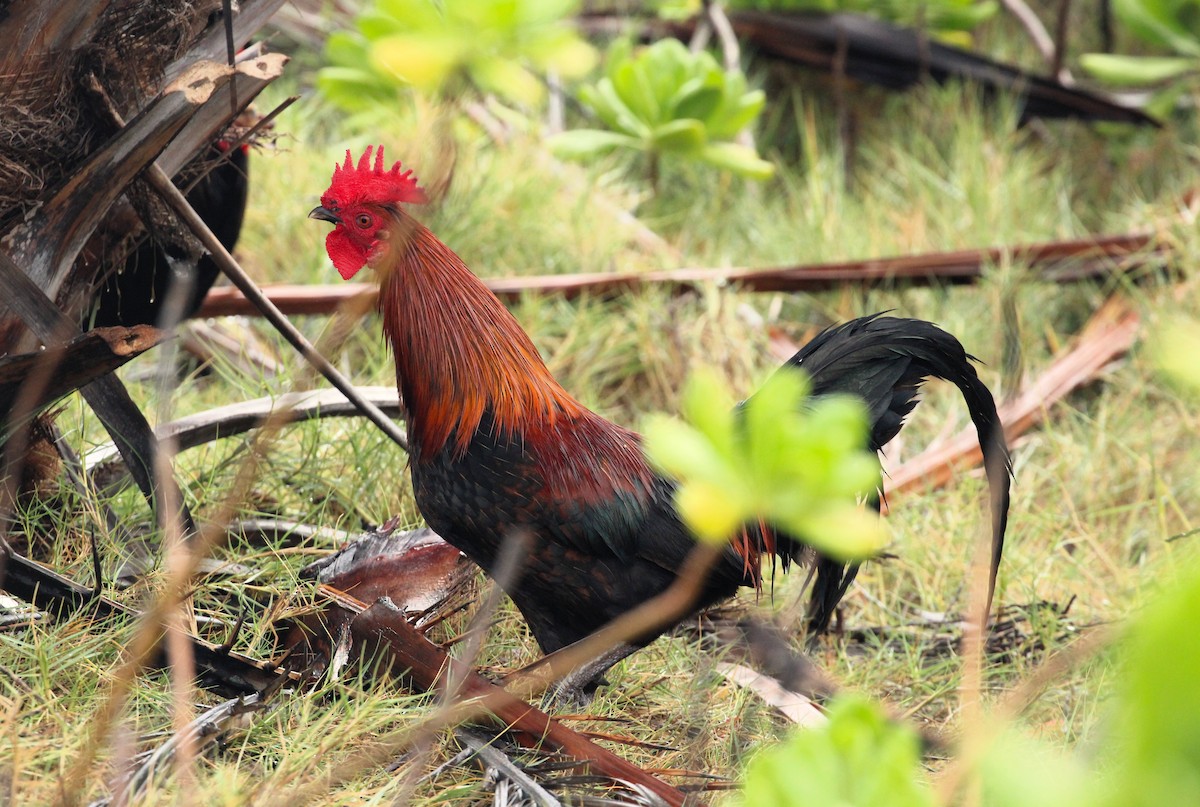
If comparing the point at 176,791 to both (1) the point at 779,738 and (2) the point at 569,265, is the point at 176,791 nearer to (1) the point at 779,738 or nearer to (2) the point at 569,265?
(1) the point at 779,738

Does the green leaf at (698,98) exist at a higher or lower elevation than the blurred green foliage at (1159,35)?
lower

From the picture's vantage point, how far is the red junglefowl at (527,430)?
7.32 ft

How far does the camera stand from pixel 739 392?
3.90 metres

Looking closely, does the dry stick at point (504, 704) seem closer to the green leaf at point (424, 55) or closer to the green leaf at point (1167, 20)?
the green leaf at point (424, 55)

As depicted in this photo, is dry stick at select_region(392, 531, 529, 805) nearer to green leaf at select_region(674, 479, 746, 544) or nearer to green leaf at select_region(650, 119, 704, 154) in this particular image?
green leaf at select_region(674, 479, 746, 544)

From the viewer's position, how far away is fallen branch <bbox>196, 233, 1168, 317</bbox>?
398cm

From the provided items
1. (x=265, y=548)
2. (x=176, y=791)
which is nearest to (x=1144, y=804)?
(x=176, y=791)

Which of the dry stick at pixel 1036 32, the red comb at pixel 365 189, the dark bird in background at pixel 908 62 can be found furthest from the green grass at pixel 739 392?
the red comb at pixel 365 189

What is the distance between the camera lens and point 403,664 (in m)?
2.11

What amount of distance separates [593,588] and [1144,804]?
1.74 meters

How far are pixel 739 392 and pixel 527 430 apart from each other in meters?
1.75

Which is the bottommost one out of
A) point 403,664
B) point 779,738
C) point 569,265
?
point 779,738

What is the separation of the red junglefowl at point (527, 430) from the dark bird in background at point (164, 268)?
555mm

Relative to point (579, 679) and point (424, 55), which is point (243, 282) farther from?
point (424, 55)
